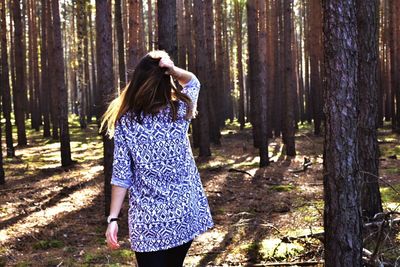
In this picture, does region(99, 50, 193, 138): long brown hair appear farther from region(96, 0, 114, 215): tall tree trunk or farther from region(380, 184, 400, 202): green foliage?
region(380, 184, 400, 202): green foliage

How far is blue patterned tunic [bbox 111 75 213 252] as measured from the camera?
281cm

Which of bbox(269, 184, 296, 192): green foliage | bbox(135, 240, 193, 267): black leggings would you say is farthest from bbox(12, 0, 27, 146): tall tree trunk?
bbox(135, 240, 193, 267): black leggings

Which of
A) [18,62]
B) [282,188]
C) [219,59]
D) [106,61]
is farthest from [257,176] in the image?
[219,59]

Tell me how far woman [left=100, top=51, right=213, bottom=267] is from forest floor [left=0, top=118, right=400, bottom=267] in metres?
2.44

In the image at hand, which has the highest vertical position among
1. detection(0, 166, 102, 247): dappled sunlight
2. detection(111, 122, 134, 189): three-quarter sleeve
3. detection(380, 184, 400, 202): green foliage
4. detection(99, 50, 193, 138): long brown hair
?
detection(99, 50, 193, 138): long brown hair

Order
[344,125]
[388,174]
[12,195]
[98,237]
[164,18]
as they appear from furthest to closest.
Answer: [388,174] < [12,195] < [98,237] < [164,18] < [344,125]

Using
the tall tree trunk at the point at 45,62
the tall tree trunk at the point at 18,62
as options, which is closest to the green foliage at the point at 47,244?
the tall tree trunk at the point at 18,62

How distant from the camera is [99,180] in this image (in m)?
11.4

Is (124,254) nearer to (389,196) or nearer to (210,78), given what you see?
(389,196)

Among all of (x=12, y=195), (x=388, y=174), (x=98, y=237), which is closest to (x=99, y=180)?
(x=12, y=195)

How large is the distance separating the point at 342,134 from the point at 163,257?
5.34 ft

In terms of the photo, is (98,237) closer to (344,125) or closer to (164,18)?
(164,18)

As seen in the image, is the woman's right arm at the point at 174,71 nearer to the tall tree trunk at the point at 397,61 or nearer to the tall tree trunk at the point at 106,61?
the tall tree trunk at the point at 106,61

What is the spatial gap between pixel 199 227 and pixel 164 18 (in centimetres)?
428
